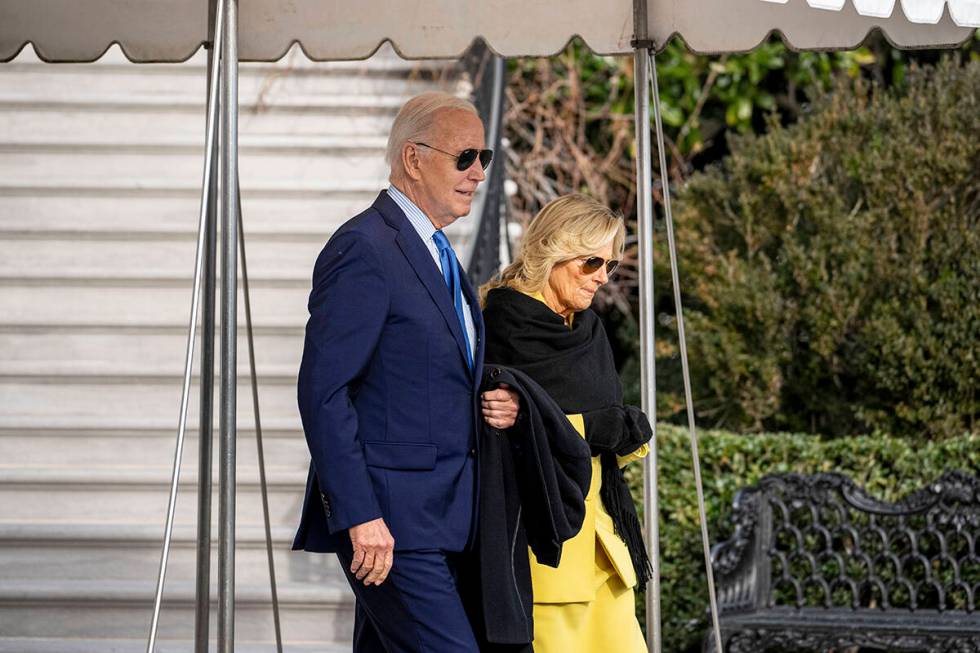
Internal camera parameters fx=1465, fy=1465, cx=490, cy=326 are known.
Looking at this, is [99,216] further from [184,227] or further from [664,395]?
[664,395]

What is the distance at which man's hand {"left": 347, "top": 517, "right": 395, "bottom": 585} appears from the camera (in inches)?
123

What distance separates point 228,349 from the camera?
3.65 metres

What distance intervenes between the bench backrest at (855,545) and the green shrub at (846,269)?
4.55ft

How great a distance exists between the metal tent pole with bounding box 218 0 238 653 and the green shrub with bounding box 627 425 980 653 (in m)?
3.82

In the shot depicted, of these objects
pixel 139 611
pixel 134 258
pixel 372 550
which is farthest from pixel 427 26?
→ pixel 134 258

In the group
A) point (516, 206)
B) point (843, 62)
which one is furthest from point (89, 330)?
point (843, 62)

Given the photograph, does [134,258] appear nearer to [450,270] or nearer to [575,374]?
[575,374]

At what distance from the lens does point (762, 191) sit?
29.4ft

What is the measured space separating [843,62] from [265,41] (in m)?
7.20

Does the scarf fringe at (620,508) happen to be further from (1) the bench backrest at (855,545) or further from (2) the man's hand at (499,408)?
(1) the bench backrest at (855,545)

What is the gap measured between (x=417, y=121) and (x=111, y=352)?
374 centimetres

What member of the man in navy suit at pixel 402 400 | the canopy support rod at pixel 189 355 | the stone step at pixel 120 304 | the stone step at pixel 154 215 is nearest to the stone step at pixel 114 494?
the stone step at pixel 120 304

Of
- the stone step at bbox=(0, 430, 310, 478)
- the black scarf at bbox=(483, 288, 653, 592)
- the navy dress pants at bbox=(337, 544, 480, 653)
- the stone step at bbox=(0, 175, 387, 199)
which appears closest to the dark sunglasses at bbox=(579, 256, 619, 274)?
the black scarf at bbox=(483, 288, 653, 592)

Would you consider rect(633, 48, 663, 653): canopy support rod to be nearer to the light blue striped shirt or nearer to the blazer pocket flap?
the light blue striped shirt
